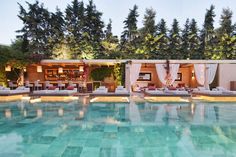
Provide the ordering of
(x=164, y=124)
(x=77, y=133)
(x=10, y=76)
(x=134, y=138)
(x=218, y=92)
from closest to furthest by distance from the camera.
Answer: (x=134, y=138) < (x=77, y=133) < (x=164, y=124) < (x=218, y=92) < (x=10, y=76)

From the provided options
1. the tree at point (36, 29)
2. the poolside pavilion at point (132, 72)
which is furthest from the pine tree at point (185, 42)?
the tree at point (36, 29)

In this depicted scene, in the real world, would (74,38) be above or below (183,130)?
above

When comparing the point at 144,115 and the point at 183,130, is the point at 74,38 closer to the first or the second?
the point at 144,115

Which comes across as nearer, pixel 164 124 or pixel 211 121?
pixel 164 124

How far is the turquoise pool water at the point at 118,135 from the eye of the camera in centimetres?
475

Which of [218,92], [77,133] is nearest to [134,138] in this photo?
[77,133]

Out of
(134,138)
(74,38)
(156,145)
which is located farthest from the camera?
(74,38)

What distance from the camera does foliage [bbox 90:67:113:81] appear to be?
19375mm

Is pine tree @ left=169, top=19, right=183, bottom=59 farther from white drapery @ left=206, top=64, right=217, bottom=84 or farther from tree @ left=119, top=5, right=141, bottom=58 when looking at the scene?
white drapery @ left=206, top=64, right=217, bottom=84

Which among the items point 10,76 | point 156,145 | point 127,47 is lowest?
point 156,145

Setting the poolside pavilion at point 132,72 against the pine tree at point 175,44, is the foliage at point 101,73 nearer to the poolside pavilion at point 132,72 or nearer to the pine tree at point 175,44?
the poolside pavilion at point 132,72

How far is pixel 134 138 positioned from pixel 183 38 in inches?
767

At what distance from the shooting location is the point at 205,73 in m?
18.5

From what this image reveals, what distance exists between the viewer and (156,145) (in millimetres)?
5191
